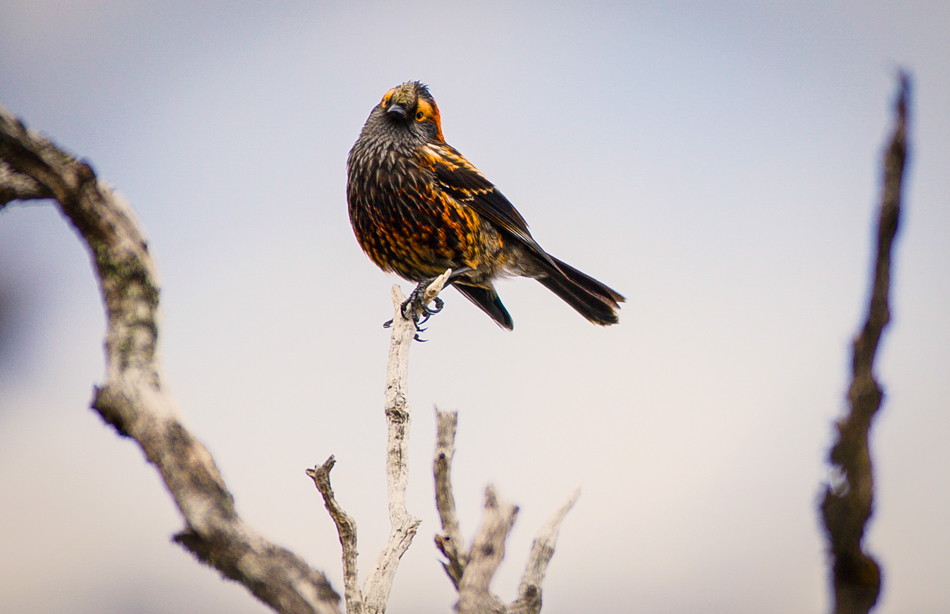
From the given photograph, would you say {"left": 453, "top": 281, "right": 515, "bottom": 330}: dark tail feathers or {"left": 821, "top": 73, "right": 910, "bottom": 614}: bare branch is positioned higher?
{"left": 453, "top": 281, "right": 515, "bottom": 330}: dark tail feathers

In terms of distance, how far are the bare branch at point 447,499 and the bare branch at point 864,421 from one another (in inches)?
99.8

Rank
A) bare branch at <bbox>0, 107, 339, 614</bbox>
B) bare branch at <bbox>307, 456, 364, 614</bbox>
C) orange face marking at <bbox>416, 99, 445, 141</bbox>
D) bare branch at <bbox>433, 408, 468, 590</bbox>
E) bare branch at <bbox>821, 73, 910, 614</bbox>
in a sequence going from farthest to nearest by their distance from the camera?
orange face marking at <bbox>416, 99, 445, 141</bbox>
bare branch at <bbox>433, 408, 468, 590</bbox>
bare branch at <bbox>307, 456, 364, 614</bbox>
bare branch at <bbox>0, 107, 339, 614</bbox>
bare branch at <bbox>821, 73, 910, 614</bbox>

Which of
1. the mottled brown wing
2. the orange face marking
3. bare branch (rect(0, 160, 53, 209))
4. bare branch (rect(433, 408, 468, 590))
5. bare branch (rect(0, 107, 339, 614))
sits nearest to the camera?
bare branch (rect(0, 107, 339, 614))

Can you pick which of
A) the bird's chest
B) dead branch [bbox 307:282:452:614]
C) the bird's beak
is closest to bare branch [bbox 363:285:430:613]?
dead branch [bbox 307:282:452:614]

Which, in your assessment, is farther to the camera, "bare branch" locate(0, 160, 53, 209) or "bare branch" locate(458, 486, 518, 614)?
"bare branch" locate(458, 486, 518, 614)

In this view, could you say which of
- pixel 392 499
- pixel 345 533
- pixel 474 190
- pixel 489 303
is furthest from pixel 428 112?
pixel 345 533

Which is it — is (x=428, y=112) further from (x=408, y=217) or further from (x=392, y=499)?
(x=392, y=499)

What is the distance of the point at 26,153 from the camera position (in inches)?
79.7

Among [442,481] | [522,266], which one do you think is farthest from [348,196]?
[442,481]

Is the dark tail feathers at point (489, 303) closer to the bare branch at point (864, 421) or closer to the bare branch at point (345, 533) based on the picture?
the bare branch at point (345, 533)

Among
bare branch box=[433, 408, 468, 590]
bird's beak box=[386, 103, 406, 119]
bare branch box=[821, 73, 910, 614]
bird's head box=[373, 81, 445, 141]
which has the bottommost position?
bare branch box=[821, 73, 910, 614]

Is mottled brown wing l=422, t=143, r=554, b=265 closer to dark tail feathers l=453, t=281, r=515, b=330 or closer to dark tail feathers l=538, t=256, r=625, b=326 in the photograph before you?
dark tail feathers l=538, t=256, r=625, b=326

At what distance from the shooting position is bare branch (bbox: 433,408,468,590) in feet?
10.1

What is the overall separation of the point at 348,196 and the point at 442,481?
7.30ft
